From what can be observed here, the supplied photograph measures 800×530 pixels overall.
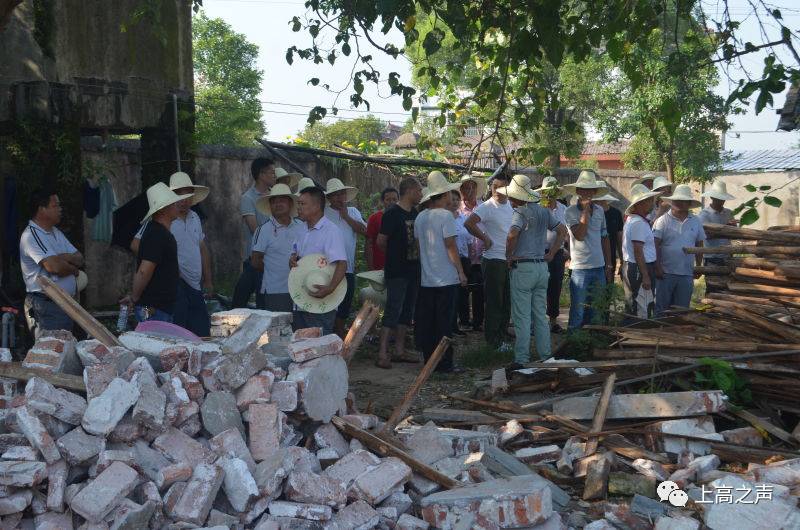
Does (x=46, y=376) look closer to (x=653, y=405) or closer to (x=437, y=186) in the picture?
(x=653, y=405)

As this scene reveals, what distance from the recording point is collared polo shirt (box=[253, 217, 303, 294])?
Result: 812 centimetres

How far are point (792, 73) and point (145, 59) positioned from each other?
276 inches

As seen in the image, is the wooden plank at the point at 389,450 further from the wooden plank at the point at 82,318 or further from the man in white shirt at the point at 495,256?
the man in white shirt at the point at 495,256

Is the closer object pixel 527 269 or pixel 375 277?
pixel 527 269

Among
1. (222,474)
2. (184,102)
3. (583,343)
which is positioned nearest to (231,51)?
(184,102)

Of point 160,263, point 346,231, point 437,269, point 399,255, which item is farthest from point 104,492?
point 346,231

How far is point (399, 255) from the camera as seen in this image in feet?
30.6

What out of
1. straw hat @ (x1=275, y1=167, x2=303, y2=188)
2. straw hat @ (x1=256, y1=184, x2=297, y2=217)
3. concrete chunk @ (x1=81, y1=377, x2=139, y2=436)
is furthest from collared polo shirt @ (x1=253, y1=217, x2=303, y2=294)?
concrete chunk @ (x1=81, y1=377, x2=139, y2=436)

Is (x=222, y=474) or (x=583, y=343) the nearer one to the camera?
(x=222, y=474)

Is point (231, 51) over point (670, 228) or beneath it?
over

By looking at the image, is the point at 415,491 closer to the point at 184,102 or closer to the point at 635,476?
the point at 635,476

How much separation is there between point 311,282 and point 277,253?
105 centimetres

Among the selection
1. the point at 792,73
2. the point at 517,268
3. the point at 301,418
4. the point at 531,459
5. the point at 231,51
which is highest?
the point at 231,51

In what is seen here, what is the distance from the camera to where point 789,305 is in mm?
7645
